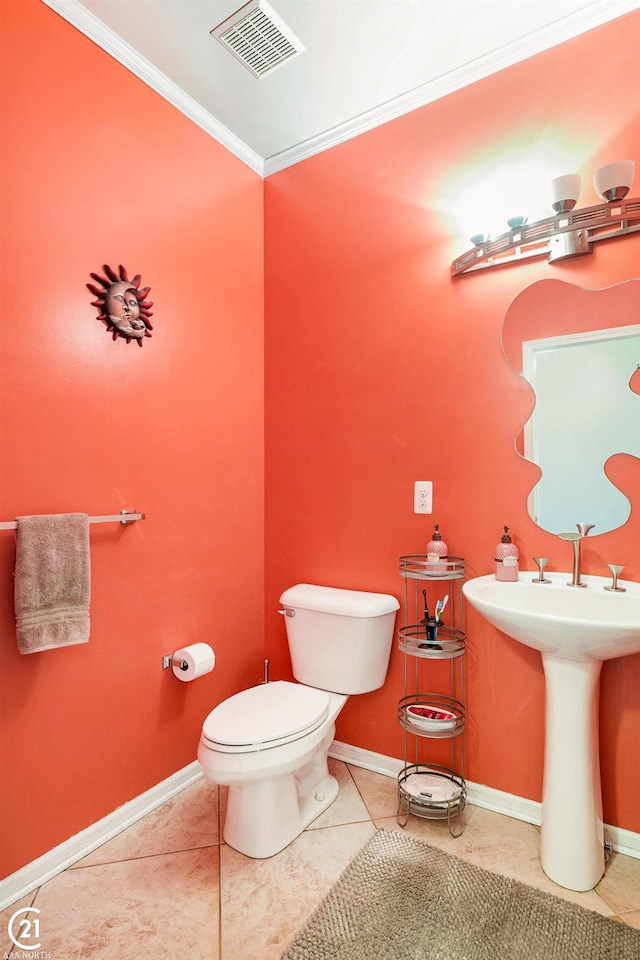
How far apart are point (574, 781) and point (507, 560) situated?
0.67m

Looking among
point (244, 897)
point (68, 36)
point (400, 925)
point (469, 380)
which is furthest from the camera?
point (469, 380)

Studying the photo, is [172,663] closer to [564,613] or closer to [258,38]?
[564,613]

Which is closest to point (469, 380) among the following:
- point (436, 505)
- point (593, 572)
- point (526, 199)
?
point (436, 505)

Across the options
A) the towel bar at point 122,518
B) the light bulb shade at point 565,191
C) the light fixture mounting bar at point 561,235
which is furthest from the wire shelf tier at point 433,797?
the light bulb shade at point 565,191

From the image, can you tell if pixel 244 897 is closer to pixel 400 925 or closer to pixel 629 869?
pixel 400 925

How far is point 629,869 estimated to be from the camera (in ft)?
5.14

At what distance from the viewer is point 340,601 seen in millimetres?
2023

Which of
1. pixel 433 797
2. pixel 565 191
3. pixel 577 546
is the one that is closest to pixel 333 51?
pixel 565 191

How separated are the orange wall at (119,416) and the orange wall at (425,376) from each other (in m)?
0.25

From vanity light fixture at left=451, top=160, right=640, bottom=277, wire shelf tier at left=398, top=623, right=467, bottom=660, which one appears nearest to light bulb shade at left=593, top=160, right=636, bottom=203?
vanity light fixture at left=451, top=160, right=640, bottom=277

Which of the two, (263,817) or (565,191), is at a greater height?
(565,191)

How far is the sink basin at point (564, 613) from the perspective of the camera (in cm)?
133

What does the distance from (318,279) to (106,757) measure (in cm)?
208

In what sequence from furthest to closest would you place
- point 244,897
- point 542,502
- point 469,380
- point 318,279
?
point 318,279 < point 469,380 < point 542,502 < point 244,897
